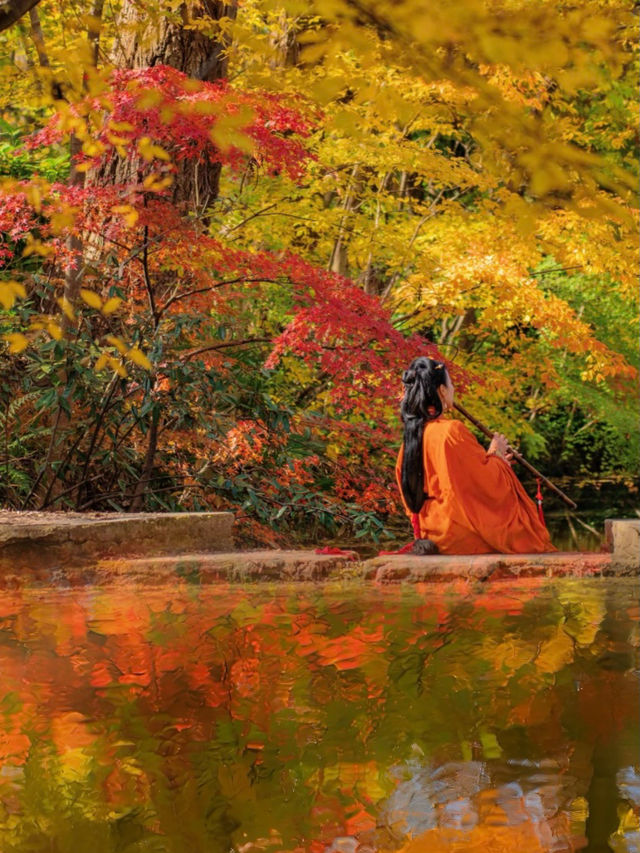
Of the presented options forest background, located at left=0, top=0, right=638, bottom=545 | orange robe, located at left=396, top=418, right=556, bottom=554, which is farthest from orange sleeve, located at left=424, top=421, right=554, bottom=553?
forest background, located at left=0, top=0, right=638, bottom=545

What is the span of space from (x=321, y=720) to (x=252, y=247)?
9.21 m

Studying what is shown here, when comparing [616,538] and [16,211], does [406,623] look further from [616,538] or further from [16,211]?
[16,211]

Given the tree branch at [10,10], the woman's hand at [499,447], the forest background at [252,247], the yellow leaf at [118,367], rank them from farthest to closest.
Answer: the woman's hand at [499,447], the forest background at [252,247], the yellow leaf at [118,367], the tree branch at [10,10]

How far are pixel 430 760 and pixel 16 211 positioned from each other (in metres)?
6.51

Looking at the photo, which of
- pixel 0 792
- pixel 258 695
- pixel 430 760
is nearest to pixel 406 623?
pixel 258 695

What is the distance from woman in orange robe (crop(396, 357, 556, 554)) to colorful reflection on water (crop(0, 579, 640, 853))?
101 centimetres

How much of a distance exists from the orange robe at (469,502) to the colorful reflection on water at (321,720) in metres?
1.00

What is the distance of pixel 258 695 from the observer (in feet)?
15.9

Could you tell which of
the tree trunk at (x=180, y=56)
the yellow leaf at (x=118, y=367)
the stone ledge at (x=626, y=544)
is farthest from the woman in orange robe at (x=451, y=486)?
the tree trunk at (x=180, y=56)

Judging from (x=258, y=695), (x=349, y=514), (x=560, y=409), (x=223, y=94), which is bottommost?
(x=560, y=409)

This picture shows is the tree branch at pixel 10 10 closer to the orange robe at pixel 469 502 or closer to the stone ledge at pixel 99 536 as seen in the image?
the stone ledge at pixel 99 536

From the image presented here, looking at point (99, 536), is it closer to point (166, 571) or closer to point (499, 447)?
point (166, 571)

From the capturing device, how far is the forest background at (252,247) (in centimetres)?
548

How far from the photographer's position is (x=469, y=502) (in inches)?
313
